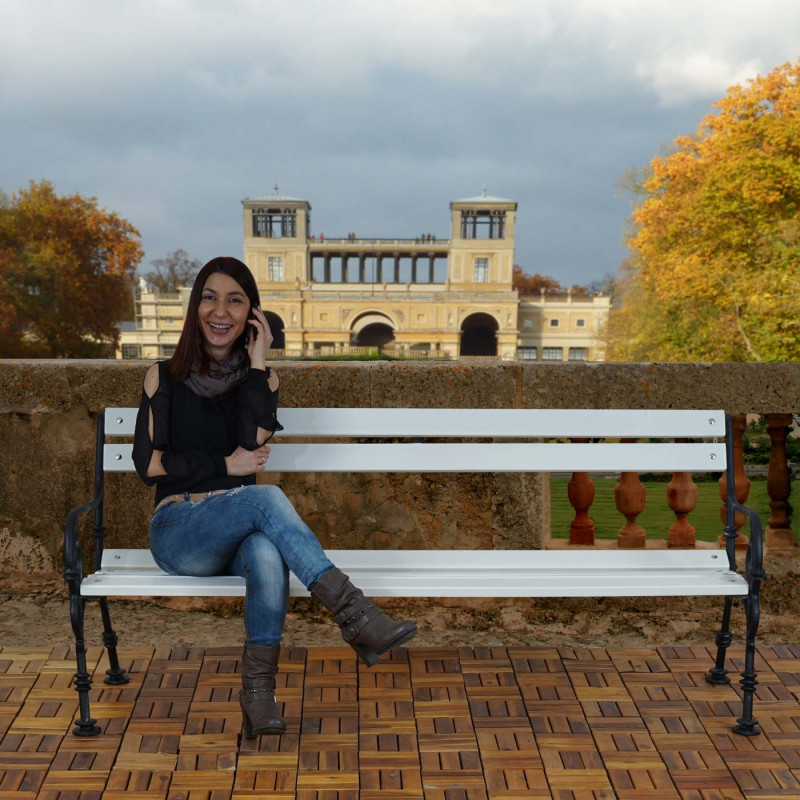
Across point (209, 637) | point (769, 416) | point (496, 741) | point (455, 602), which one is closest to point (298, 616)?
point (209, 637)

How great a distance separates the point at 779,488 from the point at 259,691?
240cm

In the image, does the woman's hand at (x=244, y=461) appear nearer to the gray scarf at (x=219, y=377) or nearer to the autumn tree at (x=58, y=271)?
the gray scarf at (x=219, y=377)

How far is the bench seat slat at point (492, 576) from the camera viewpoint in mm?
2639

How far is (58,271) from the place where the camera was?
28406 mm

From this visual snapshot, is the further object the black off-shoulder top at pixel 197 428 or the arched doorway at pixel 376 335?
the arched doorway at pixel 376 335

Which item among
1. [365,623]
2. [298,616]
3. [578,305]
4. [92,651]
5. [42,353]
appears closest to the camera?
[365,623]

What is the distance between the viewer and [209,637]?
3.50 m

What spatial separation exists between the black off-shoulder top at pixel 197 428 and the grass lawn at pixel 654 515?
316 centimetres

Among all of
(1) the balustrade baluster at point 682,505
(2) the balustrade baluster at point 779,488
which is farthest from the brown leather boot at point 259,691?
(2) the balustrade baluster at point 779,488

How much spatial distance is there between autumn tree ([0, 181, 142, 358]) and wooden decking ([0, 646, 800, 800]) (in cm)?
2675

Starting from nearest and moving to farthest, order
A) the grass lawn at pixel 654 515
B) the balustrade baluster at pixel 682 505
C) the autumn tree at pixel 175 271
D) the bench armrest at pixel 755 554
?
the bench armrest at pixel 755 554
the balustrade baluster at pixel 682 505
the grass lawn at pixel 654 515
the autumn tree at pixel 175 271

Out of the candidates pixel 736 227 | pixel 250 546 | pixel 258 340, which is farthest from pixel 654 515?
pixel 736 227

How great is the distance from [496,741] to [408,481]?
1197 millimetres

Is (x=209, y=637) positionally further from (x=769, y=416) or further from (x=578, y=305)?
(x=578, y=305)
